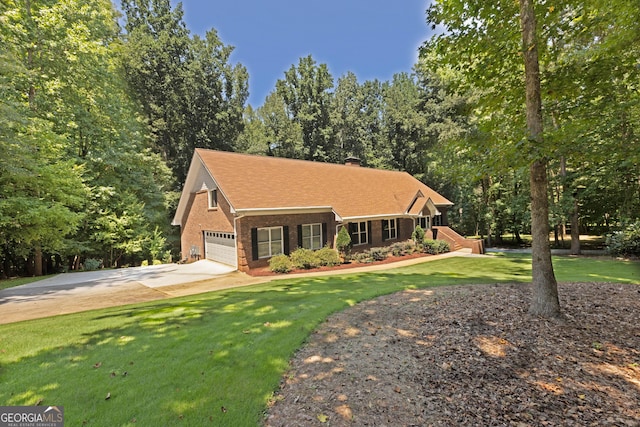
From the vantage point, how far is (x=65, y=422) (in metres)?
3.31

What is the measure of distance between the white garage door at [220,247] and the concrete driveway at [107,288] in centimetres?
51

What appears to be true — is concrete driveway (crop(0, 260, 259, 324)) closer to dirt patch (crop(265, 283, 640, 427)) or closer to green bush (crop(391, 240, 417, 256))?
dirt patch (crop(265, 283, 640, 427))

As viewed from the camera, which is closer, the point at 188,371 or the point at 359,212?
the point at 188,371

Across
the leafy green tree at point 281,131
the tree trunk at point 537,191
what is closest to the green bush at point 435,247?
the tree trunk at point 537,191

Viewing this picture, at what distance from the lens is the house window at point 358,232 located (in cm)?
1870

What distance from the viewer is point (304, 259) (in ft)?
49.1

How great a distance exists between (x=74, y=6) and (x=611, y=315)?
27.6 metres

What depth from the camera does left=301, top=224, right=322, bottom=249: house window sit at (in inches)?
656

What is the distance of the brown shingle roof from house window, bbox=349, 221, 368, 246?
0.86 m

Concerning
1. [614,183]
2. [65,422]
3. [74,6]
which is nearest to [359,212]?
[614,183]

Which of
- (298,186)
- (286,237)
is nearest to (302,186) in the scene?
(298,186)

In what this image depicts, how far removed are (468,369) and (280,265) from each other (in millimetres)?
10717

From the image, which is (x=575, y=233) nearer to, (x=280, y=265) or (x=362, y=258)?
(x=362, y=258)

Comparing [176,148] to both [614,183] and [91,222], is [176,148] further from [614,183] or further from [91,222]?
[614,183]
